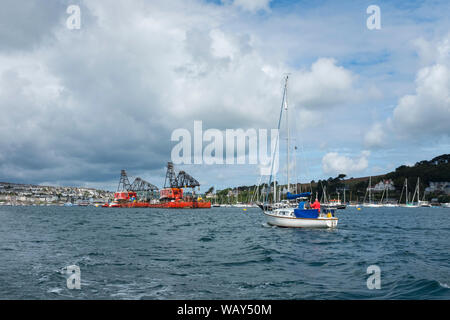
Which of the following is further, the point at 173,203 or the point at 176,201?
the point at 176,201

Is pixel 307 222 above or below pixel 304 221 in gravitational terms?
below

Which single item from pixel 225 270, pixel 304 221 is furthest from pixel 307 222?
pixel 225 270

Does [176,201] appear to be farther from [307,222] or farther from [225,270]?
[225,270]

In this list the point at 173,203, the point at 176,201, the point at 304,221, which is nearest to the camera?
the point at 304,221

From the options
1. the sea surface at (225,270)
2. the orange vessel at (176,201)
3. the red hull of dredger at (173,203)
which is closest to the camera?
the sea surface at (225,270)

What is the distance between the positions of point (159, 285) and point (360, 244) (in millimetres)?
16813

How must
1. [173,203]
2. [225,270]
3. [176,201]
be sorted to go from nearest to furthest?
1. [225,270]
2. [173,203]
3. [176,201]

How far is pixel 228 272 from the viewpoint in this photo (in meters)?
15.1

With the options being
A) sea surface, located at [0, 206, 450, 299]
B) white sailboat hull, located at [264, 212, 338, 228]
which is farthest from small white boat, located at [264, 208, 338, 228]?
sea surface, located at [0, 206, 450, 299]

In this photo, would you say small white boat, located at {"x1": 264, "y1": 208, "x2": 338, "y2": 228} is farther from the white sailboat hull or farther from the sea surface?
the sea surface

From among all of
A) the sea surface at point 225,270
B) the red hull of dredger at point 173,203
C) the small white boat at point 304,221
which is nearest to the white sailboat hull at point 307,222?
the small white boat at point 304,221

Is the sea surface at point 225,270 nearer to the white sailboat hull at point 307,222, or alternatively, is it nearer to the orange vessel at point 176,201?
the white sailboat hull at point 307,222
